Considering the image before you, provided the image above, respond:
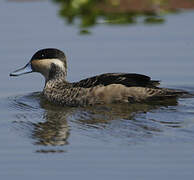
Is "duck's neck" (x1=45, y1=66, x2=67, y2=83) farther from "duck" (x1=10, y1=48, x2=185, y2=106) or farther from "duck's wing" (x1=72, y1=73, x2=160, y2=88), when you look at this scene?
"duck's wing" (x1=72, y1=73, x2=160, y2=88)

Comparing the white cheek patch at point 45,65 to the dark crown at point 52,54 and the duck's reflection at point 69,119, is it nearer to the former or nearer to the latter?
the dark crown at point 52,54

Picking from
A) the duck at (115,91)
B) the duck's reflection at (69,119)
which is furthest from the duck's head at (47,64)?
the duck at (115,91)

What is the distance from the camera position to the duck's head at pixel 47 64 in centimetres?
1213

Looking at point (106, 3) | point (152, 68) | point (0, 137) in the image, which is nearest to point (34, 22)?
point (106, 3)

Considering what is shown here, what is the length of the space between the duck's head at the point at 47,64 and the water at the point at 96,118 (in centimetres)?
35

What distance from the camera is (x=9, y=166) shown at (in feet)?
27.7

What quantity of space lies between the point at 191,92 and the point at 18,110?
Answer: 286 centimetres

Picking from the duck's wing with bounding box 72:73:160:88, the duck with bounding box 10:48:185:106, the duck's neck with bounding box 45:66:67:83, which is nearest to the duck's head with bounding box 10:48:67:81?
the duck's neck with bounding box 45:66:67:83

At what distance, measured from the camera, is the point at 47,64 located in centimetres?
1225

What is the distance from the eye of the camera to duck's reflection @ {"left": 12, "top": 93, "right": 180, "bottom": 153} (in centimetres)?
970

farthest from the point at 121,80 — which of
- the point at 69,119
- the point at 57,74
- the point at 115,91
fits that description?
the point at 57,74

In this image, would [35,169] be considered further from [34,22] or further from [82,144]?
[34,22]

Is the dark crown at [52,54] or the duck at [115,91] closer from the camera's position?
the duck at [115,91]

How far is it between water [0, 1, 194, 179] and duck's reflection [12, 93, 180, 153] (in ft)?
0.04
